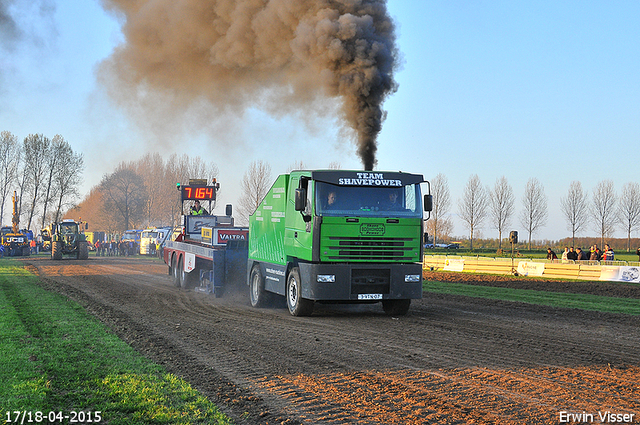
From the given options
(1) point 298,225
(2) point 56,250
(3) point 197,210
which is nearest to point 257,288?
(1) point 298,225

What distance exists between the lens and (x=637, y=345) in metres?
9.24

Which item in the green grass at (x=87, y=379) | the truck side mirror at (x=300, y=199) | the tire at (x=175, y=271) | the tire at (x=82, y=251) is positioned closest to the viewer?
the green grass at (x=87, y=379)

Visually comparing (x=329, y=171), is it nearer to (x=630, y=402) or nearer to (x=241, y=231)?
(x=241, y=231)

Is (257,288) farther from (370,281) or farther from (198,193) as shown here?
(198,193)

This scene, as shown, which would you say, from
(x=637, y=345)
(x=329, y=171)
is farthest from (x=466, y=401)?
(x=329, y=171)

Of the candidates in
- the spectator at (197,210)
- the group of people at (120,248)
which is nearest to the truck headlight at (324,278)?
the spectator at (197,210)

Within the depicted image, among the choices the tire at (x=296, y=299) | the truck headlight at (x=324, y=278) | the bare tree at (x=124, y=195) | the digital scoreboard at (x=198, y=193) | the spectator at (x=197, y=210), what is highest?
the bare tree at (x=124, y=195)

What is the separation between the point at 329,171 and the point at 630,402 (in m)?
7.40

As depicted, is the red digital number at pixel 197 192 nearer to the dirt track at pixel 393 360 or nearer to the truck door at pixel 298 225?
the dirt track at pixel 393 360

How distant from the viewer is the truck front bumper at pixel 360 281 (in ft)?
38.2

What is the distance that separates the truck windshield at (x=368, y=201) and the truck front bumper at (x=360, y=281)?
1.10m

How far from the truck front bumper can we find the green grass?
13.3 ft

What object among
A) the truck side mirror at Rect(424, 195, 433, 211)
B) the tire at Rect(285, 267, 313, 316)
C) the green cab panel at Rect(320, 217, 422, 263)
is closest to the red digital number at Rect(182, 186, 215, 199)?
the tire at Rect(285, 267, 313, 316)

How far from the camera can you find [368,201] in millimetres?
11977
